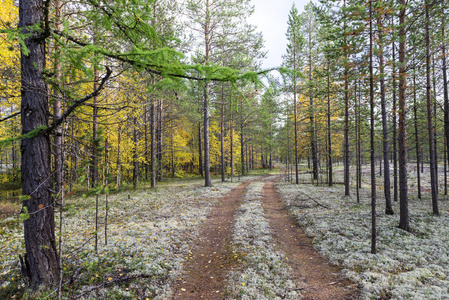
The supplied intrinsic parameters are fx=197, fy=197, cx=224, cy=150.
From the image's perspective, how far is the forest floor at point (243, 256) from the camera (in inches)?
171

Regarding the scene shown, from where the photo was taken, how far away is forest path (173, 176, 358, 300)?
Answer: 4547 millimetres

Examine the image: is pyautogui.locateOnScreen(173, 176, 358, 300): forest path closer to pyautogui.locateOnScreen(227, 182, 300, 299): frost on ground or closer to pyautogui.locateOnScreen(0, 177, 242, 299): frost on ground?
pyautogui.locateOnScreen(227, 182, 300, 299): frost on ground

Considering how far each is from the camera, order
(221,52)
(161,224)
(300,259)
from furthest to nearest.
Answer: (221,52) → (161,224) → (300,259)

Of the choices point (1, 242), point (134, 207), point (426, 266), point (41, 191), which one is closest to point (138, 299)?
point (41, 191)

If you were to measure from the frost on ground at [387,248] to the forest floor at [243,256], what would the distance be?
0.08ft

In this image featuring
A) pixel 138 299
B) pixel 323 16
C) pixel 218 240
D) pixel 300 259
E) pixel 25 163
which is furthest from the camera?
pixel 323 16

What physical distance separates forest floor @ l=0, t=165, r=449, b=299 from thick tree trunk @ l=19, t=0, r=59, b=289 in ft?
2.53

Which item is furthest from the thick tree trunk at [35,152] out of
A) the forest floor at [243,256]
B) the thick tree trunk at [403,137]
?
the thick tree trunk at [403,137]

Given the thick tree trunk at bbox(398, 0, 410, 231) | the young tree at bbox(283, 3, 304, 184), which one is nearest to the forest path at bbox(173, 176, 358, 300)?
the thick tree trunk at bbox(398, 0, 410, 231)

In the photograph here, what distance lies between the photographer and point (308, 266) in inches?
223

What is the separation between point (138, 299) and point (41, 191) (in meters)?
2.88

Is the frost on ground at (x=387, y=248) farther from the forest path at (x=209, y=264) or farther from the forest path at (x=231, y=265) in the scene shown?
the forest path at (x=209, y=264)

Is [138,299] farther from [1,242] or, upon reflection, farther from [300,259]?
[1,242]

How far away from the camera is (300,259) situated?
6059mm
